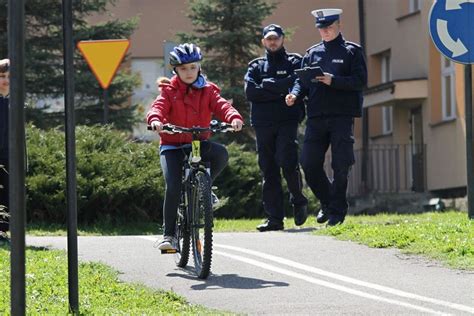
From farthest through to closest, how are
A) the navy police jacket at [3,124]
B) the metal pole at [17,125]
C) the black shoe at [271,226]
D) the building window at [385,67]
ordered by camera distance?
the building window at [385,67] < the black shoe at [271,226] < the navy police jacket at [3,124] < the metal pole at [17,125]

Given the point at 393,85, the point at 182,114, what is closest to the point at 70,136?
the point at 182,114

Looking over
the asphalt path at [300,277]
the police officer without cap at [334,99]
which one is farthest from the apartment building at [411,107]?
the asphalt path at [300,277]

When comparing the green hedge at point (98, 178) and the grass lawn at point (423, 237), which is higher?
the green hedge at point (98, 178)

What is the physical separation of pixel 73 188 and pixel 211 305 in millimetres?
1566

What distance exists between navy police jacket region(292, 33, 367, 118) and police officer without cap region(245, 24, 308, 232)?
1.06ft

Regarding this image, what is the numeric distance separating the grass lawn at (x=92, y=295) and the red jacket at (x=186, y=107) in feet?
4.19

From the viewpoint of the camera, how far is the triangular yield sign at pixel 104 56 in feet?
61.4

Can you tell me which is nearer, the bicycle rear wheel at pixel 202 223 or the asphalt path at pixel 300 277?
the asphalt path at pixel 300 277

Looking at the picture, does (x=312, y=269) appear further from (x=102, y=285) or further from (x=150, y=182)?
(x=150, y=182)

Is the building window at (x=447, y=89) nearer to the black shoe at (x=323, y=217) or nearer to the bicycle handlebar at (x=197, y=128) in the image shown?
the black shoe at (x=323, y=217)

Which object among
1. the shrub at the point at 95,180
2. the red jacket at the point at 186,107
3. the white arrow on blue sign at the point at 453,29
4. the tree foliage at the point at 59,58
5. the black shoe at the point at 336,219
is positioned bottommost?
the black shoe at the point at 336,219

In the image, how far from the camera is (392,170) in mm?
34125

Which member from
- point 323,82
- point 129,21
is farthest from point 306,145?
point 129,21

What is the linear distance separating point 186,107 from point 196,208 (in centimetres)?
96
